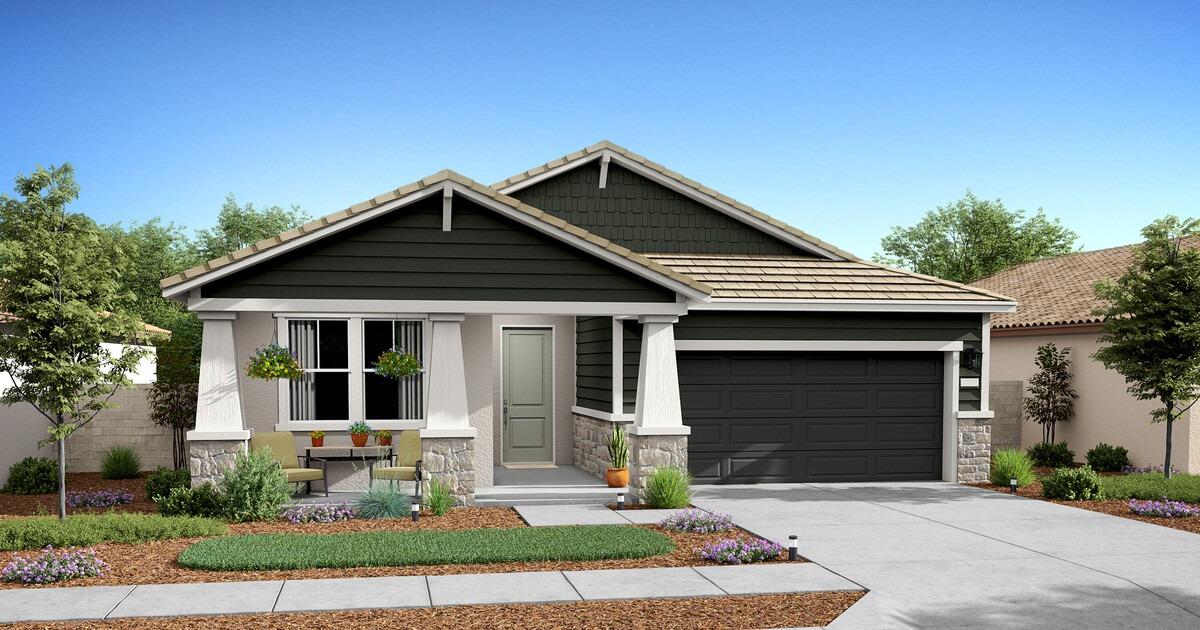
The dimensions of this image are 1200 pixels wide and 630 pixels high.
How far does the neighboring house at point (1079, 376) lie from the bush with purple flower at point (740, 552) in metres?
11.0

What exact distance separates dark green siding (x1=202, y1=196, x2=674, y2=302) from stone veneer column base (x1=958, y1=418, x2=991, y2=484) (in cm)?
711

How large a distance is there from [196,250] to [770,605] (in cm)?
4400

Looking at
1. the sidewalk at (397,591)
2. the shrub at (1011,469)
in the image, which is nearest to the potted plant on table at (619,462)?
the sidewalk at (397,591)

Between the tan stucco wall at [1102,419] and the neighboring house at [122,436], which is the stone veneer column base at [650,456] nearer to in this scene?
the neighboring house at [122,436]

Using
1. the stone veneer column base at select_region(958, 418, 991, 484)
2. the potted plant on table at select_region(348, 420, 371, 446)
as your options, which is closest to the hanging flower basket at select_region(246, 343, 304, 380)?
the potted plant on table at select_region(348, 420, 371, 446)

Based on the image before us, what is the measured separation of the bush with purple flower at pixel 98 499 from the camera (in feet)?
47.3

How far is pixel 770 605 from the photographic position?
849cm

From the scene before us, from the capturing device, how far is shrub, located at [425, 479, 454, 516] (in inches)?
521

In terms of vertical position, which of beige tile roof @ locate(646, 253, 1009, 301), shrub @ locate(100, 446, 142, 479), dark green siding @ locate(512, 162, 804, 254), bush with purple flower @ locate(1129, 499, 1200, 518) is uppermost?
dark green siding @ locate(512, 162, 804, 254)

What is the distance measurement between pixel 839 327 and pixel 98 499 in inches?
463

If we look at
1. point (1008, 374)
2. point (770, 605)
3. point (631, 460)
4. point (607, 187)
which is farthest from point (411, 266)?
point (1008, 374)

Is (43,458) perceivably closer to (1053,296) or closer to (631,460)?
(631,460)

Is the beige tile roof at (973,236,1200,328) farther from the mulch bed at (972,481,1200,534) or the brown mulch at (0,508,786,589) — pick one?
the brown mulch at (0,508,786,589)

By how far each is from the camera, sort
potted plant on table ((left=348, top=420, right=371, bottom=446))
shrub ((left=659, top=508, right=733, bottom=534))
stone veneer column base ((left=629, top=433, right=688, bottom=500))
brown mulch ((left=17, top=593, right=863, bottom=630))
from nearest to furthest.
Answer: brown mulch ((left=17, top=593, right=863, bottom=630)) → shrub ((left=659, top=508, right=733, bottom=534)) → stone veneer column base ((left=629, top=433, right=688, bottom=500)) → potted plant on table ((left=348, top=420, right=371, bottom=446))
